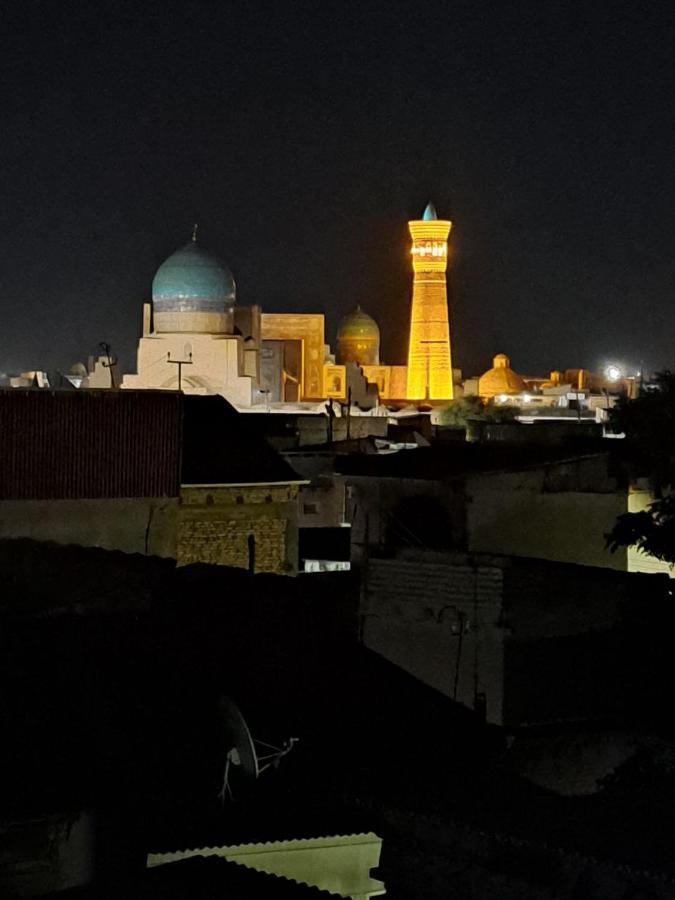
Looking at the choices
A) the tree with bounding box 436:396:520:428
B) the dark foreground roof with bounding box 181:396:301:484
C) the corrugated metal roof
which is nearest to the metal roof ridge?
the corrugated metal roof

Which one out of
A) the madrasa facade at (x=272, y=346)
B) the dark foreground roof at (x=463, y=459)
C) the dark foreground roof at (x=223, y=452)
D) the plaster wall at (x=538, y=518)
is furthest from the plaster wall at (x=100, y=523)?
the madrasa facade at (x=272, y=346)

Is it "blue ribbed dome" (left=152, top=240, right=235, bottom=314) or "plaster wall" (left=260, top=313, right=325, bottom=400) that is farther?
"plaster wall" (left=260, top=313, right=325, bottom=400)

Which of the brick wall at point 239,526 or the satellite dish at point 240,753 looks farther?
the brick wall at point 239,526

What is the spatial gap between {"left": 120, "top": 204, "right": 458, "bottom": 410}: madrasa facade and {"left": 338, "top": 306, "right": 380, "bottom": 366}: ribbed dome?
29 mm

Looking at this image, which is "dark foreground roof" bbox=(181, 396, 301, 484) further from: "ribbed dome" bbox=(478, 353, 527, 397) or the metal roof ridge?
Answer: "ribbed dome" bbox=(478, 353, 527, 397)

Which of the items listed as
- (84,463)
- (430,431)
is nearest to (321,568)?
(84,463)

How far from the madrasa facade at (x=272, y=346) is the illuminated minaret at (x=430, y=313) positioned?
0.09ft

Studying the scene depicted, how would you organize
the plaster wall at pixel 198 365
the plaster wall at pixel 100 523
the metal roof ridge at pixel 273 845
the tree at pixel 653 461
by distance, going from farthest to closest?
1. the plaster wall at pixel 198 365
2. the plaster wall at pixel 100 523
3. the tree at pixel 653 461
4. the metal roof ridge at pixel 273 845

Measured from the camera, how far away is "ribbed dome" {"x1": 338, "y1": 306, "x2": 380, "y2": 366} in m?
50.1

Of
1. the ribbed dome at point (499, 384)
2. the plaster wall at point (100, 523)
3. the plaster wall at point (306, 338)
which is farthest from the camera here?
the ribbed dome at point (499, 384)

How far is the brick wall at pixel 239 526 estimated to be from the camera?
41.5 ft

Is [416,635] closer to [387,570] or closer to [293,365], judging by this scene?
[387,570]

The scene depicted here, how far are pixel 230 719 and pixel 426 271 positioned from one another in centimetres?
4318

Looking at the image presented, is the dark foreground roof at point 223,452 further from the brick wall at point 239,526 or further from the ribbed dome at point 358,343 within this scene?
the ribbed dome at point 358,343
